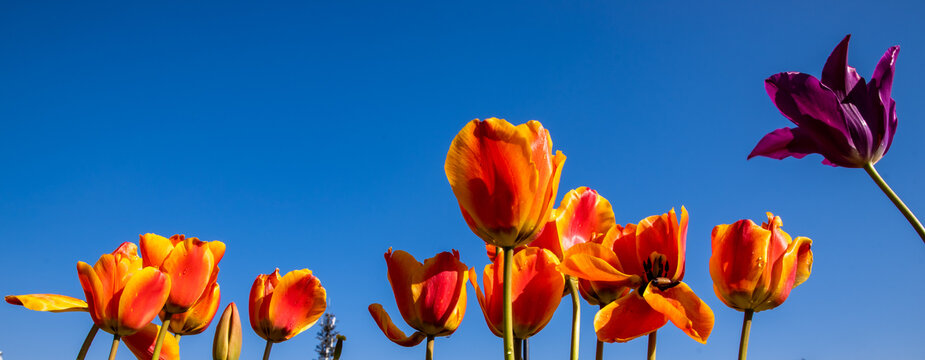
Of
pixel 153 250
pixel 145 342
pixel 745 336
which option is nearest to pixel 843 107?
pixel 745 336

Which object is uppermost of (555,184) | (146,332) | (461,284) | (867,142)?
(867,142)

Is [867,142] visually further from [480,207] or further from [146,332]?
[146,332]

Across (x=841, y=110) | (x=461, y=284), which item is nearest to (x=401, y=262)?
(x=461, y=284)

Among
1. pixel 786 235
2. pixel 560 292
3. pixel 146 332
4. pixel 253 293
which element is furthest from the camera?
pixel 253 293

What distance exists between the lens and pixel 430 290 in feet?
3.80

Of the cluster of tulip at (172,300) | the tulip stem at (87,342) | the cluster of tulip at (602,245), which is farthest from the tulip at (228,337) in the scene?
the cluster of tulip at (602,245)

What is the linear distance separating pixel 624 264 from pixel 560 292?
0.40 ft

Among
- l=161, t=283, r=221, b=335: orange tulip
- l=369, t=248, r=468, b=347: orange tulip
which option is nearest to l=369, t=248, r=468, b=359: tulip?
l=369, t=248, r=468, b=347: orange tulip

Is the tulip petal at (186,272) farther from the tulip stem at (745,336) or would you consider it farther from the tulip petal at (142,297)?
the tulip stem at (745,336)

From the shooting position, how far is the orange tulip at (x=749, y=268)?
1.07 meters

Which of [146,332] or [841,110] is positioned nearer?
[841,110]

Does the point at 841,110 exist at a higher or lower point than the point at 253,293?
higher

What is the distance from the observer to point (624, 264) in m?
1.07

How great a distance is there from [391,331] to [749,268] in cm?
70
